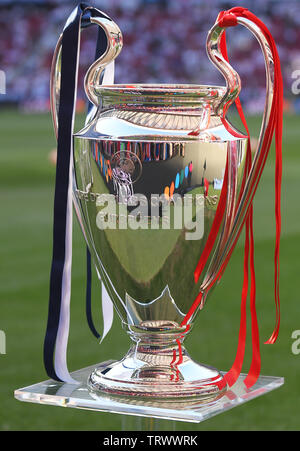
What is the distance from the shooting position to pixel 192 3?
18266 millimetres

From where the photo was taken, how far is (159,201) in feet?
3.54

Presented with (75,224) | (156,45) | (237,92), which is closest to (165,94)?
(237,92)

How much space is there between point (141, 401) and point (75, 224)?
6.10m

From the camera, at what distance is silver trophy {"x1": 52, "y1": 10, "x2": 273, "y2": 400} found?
42.3 inches

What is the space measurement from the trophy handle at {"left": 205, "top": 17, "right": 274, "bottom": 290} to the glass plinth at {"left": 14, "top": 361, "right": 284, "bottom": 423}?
159 mm

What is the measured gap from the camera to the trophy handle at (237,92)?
1099mm

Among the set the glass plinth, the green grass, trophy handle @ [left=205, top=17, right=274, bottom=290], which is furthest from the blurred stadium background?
trophy handle @ [left=205, top=17, right=274, bottom=290]

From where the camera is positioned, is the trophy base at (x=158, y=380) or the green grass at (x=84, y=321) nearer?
the trophy base at (x=158, y=380)

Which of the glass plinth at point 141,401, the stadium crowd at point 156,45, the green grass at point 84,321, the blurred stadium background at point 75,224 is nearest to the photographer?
→ the glass plinth at point 141,401

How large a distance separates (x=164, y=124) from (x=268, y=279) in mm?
4823

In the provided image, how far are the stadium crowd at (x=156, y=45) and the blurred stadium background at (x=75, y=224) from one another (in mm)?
23

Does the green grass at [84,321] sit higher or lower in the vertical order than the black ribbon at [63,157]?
lower

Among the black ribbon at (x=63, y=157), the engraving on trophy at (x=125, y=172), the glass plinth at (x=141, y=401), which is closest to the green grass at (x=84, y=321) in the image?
the glass plinth at (x=141, y=401)

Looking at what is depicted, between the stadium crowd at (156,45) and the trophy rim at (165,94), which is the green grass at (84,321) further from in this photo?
the stadium crowd at (156,45)
